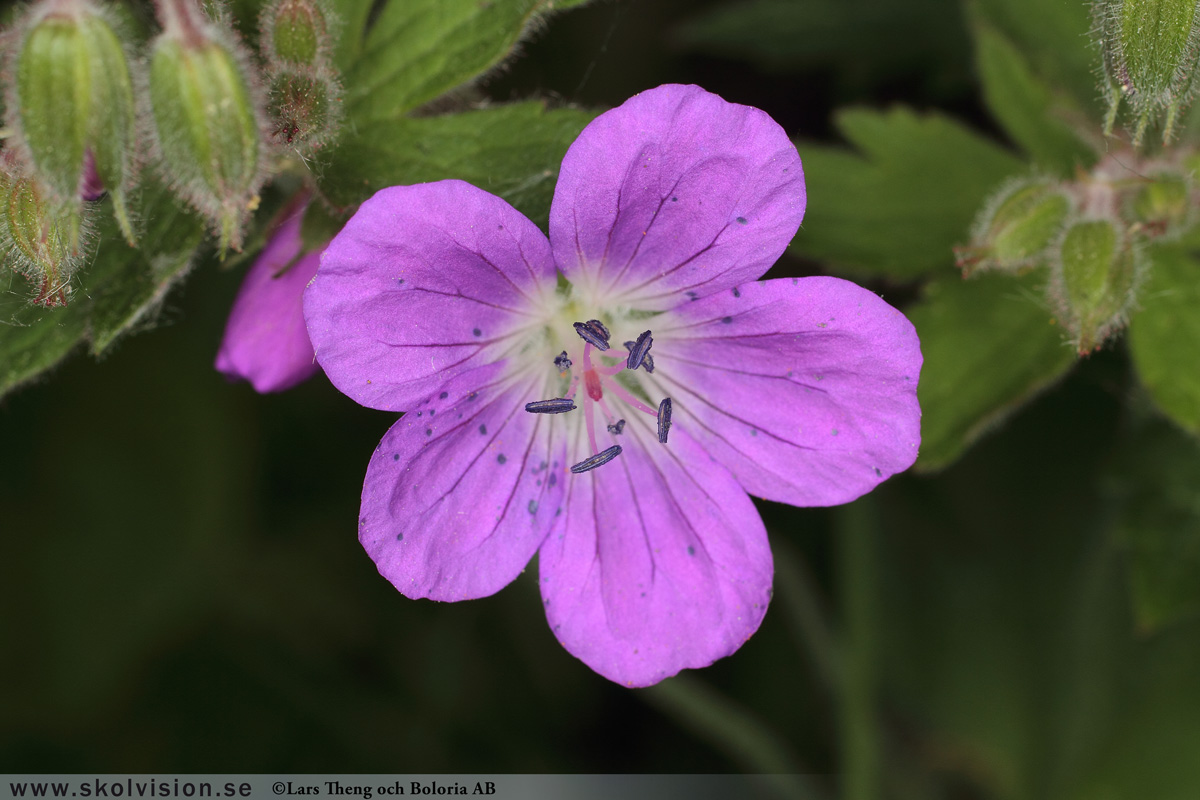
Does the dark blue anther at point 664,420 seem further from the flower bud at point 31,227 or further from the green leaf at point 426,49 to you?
the flower bud at point 31,227

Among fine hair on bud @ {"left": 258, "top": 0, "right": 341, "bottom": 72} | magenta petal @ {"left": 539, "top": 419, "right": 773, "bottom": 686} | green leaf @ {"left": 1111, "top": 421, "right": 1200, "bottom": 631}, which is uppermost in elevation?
fine hair on bud @ {"left": 258, "top": 0, "right": 341, "bottom": 72}

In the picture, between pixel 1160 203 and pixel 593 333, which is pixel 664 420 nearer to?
pixel 593 333

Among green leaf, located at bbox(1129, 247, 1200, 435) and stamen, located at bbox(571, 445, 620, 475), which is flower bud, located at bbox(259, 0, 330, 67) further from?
green leaf, located at bbox(1129, 247, 1200, 435)

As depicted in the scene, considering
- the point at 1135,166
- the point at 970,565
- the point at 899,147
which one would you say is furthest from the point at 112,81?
the point at 970,565

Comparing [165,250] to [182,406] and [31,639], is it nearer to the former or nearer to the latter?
[182,406]

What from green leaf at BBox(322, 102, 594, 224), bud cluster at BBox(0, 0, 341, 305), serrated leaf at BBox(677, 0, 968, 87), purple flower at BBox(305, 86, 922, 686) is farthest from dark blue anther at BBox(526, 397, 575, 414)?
serrated leaf at BBox(677, 0, 968, 87)

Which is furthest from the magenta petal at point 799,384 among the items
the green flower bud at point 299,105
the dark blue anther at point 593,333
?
the green flower bud at point 299,105
